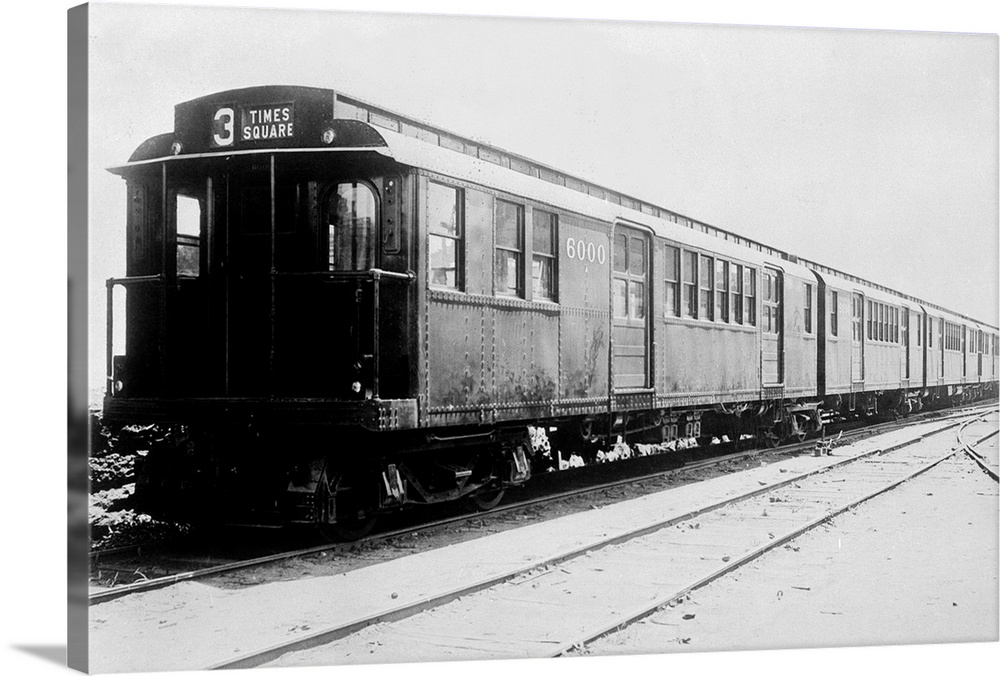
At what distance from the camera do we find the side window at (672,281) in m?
11.1

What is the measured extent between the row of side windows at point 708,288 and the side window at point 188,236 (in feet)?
17.2

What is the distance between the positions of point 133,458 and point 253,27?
3.31m

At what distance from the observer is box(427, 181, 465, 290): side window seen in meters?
7.53

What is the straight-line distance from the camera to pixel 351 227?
7348 millimetres

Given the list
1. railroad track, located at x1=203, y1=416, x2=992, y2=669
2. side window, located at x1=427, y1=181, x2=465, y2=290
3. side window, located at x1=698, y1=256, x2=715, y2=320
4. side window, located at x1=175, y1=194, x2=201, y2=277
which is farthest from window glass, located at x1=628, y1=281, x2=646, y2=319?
side window, located at x1=175, y1=194, x2=201, y2=277

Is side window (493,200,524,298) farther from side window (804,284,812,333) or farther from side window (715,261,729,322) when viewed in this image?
side window (804,284,812,333)

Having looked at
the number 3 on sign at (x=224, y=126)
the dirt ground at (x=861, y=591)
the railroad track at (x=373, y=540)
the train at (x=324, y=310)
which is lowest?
the dirt ground at (x=861, y=591)

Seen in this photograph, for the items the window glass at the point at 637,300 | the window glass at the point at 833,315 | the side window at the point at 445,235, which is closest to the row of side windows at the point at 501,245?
the side window at the point at 445,235

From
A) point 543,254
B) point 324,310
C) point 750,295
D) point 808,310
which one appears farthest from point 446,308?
point 808,310

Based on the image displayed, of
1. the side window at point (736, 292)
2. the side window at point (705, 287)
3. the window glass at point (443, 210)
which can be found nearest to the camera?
the window glass at point (443, 210)

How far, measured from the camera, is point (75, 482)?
603 cm

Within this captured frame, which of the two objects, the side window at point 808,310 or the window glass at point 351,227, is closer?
the window glass at point 351,227

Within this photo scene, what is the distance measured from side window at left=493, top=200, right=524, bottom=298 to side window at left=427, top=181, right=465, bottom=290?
1.54 feet

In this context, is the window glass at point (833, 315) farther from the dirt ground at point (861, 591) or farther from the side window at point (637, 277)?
the dirt ground at point (861, 591)
